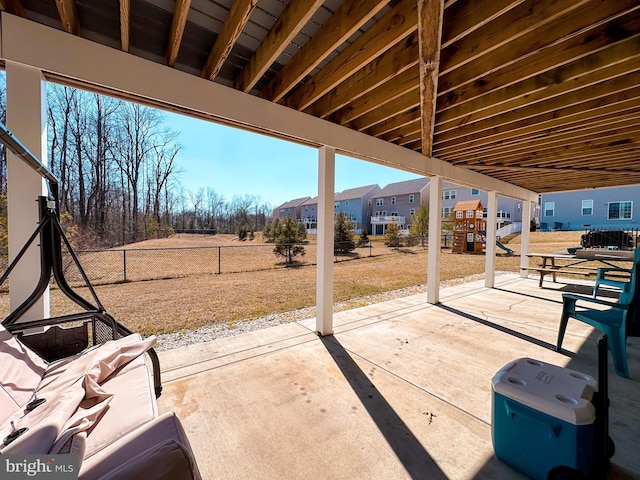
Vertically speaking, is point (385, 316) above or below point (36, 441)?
below

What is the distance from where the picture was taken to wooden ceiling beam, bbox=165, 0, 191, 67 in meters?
1.68

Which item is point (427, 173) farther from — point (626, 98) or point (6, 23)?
point (6, 23)

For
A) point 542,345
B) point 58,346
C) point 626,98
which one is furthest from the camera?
point 542,345

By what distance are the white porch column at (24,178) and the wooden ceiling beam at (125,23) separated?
0.57 m

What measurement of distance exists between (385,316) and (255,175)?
16.0 meters

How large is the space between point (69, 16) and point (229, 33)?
1.00 meters

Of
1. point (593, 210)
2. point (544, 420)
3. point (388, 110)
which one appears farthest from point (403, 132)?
point (593, 210)

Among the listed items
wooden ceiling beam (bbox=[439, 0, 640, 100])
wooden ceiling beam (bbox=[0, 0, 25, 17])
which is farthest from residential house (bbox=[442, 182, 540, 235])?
wooden ceiling beam (bbox=[0, 0, 25, 17])

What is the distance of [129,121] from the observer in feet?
40.5

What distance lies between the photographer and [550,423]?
131 centimetres

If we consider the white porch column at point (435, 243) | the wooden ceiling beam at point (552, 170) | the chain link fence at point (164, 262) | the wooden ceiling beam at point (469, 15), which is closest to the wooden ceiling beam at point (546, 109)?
the white porch column at point (435, 243)

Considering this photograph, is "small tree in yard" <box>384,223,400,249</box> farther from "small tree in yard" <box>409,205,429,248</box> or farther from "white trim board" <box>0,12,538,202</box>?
"white trim board" <box>0,12,538,202</box>

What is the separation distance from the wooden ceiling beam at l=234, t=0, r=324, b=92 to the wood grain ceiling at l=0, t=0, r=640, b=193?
11 mm

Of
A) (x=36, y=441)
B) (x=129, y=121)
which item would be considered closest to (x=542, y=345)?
(x=36, y=441)
